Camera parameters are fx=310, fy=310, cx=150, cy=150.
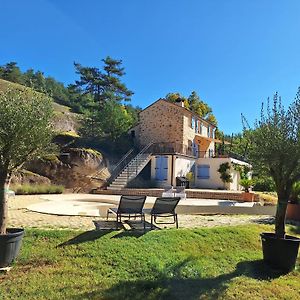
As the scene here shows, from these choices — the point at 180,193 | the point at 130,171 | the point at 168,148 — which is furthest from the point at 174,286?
the point at 168,148

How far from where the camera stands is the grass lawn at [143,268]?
5.42 metres

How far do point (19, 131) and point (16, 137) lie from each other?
0.13 meters

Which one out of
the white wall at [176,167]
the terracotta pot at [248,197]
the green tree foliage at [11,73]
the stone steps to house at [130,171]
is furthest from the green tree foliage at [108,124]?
the green tree foliage at [11,73]

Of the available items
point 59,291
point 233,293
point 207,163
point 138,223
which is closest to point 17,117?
point 59,291

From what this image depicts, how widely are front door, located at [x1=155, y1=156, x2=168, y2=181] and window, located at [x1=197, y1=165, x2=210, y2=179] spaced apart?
13.3 ft

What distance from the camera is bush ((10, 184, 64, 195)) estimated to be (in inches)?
823

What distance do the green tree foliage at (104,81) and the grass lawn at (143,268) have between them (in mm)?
42878

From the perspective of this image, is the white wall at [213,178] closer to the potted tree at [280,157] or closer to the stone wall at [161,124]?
the stone wall at [161,124]

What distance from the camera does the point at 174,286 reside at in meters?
5.69

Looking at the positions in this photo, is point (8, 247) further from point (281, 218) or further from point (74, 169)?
point (74, 169)

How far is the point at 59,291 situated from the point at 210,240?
403 cm

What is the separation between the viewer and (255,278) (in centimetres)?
632

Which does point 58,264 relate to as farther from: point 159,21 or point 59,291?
point 159,21

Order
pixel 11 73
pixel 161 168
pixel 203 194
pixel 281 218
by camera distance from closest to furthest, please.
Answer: pixel 281 218, pixel 203 194, pixel 161 168, pixel 11 73
